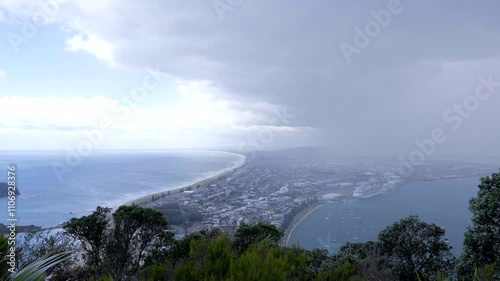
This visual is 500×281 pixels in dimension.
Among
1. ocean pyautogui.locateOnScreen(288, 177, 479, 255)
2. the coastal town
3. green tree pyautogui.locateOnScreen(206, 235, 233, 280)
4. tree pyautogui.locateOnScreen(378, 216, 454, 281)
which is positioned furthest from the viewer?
the coastal town

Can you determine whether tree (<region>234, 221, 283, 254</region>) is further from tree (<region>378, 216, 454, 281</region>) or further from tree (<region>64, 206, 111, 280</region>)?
tree (<region>64, 206, 111, 280</region>)

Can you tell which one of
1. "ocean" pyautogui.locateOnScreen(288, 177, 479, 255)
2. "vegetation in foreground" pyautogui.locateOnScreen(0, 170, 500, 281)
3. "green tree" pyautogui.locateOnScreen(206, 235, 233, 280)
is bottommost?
"ocean" pyautogui.locateOnScreen(288, 177, 479, 255)

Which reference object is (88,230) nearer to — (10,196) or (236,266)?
(10,196)

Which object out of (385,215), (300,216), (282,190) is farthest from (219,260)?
(282,190)

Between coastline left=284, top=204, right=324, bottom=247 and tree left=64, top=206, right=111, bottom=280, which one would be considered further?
coastline left=284, top=204, right=324, bottom=247

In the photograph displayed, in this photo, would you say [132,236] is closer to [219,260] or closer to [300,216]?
[219,260]

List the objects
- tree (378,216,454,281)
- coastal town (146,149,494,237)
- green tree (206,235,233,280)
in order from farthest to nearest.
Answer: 1. coastal town (146,149,494,237)
2. tree (378,216,454,281)
3. green tree (206,235,233,280)

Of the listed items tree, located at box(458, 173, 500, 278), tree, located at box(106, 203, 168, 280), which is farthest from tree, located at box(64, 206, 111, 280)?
tree, located at box(458, 173, 500, 278)

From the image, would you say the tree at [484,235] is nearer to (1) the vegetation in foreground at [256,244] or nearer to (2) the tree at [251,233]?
(1) the vegetation in foreground at [256,244]
